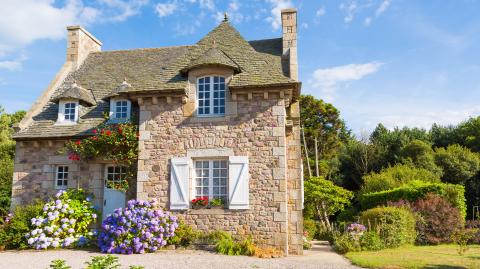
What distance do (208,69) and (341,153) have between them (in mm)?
22408

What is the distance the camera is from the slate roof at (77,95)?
13.6m

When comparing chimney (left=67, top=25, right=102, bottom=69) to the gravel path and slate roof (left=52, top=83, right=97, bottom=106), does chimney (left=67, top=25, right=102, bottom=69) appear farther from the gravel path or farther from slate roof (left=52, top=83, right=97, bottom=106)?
the gravel path

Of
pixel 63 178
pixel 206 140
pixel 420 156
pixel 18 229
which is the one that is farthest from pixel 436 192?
pixel 18 229

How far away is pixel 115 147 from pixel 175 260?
4703 mm

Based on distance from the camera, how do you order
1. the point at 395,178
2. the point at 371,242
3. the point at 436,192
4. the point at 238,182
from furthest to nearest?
the point at 395,178
the point at 436,192
the point at 371,242
the point at 238,182

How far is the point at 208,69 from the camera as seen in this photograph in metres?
11.7

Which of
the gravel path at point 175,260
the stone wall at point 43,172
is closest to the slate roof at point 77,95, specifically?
the stone wall at point 43,172

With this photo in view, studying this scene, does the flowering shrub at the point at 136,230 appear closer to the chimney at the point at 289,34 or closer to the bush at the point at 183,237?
the bush at the point at 183,237

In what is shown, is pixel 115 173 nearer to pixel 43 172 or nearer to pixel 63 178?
pixel 63 178

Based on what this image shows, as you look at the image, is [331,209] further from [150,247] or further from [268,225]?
[150,247]

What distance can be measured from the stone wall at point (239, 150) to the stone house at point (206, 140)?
0.03 meters

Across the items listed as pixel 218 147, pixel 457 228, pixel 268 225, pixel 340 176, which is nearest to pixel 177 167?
pixel 218 147

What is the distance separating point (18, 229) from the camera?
36.4 ft

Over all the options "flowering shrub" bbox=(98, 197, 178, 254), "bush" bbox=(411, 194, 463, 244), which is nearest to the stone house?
"flowering shrub" bbox=(98, 197, 178, 254)
